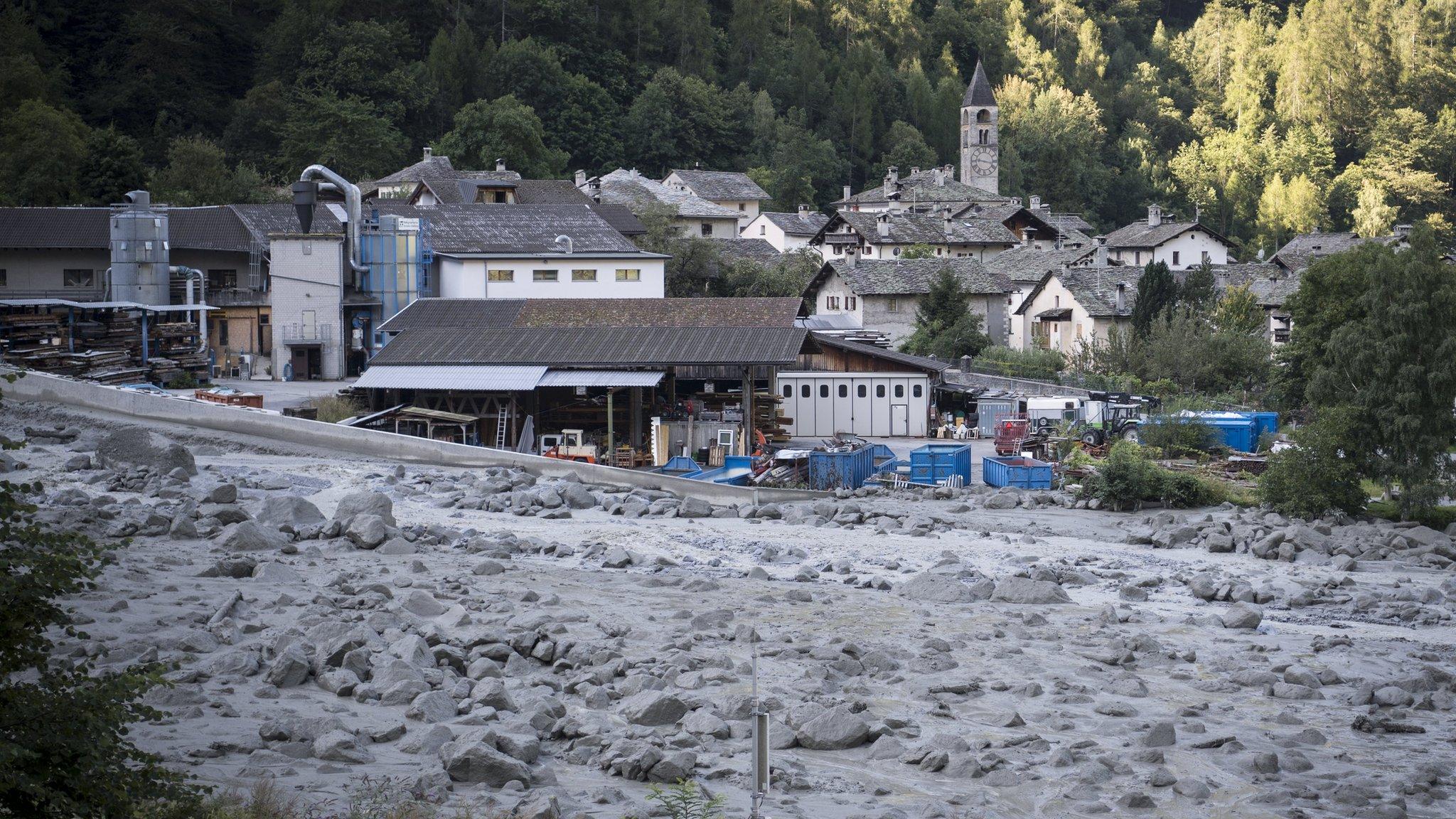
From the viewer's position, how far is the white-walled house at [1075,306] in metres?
58.4

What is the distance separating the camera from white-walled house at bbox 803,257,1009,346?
61.2 metres

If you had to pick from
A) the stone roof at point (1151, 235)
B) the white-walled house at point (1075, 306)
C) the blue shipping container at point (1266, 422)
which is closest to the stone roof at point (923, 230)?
the stone roof at point (1151, 235)

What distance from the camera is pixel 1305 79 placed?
397 ft

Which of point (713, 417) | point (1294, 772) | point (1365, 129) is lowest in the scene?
point (1294, 772)

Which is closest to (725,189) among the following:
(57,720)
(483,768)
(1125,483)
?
(1125,483)

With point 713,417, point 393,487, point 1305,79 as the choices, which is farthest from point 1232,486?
point 1305,79

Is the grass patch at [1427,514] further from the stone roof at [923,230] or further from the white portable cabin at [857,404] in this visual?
the stone roof at [923,230]

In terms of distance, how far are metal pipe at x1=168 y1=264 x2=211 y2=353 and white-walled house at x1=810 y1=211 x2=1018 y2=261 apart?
→ 3559 cm

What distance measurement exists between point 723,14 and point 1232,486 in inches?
3505

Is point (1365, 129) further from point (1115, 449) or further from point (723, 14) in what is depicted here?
point (1115, 449)

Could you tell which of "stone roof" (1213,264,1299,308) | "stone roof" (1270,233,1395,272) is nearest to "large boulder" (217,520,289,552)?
"stone roof" (1213,264,1299,308)

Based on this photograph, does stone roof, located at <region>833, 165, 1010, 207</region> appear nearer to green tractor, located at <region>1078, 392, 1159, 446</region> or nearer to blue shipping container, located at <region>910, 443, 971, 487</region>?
green tractor, located at <region>1078, 392, 1159, 446</region>

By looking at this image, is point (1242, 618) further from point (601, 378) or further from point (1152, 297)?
point (1152, 297)

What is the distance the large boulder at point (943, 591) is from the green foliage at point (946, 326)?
32002mm
